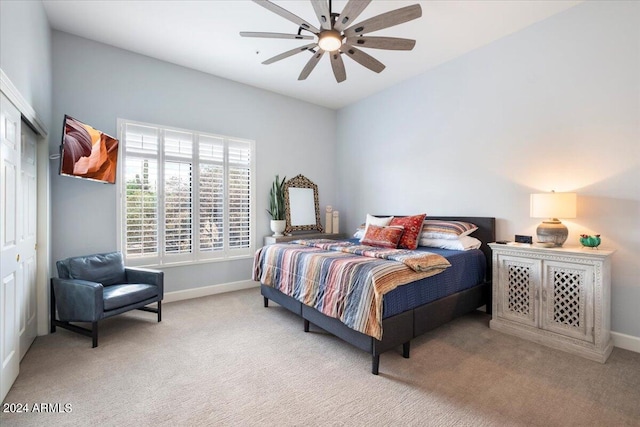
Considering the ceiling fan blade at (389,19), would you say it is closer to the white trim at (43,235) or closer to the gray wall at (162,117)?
the gray wall at (162,117)

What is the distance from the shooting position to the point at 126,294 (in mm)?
2996

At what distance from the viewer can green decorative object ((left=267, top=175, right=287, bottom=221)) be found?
16.3 feet

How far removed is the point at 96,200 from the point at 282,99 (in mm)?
3269

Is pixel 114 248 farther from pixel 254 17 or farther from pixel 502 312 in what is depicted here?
pixel 502 312

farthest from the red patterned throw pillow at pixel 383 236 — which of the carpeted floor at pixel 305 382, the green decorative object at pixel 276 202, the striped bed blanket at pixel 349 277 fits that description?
the green decorative object at pixel 276 202

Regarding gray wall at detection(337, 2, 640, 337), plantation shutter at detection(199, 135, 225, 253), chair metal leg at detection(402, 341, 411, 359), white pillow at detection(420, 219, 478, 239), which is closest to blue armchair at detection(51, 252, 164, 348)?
plantation shutter at detection(199, 135, 225, 253)

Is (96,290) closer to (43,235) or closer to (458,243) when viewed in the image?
(43,235)

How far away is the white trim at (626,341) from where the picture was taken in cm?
265

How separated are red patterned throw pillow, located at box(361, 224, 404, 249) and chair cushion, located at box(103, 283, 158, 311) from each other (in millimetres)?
2610

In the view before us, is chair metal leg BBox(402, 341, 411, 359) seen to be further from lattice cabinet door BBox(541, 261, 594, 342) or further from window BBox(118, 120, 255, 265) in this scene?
window BBox(118, 120, 255, 265)

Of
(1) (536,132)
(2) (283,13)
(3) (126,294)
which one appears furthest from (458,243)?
(3) (126,294)

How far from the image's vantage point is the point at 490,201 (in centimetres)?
372

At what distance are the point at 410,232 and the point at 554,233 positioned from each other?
143 centimetres

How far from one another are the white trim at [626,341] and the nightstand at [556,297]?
10 centimetres
